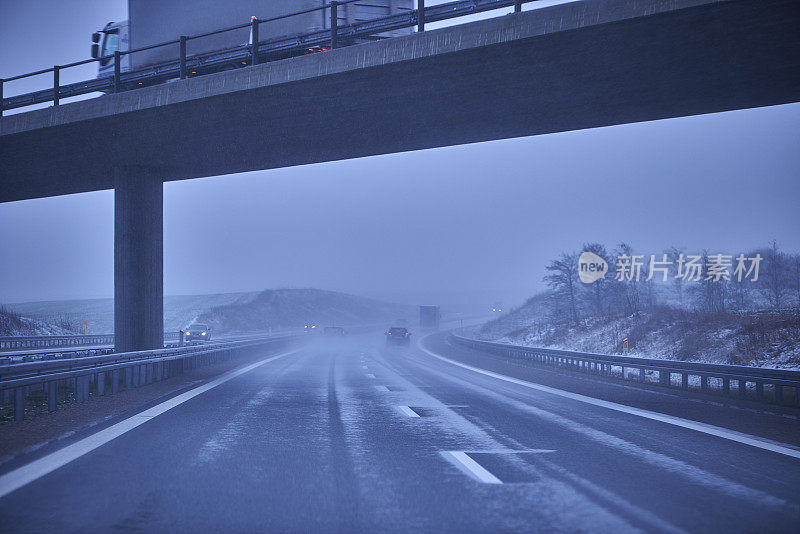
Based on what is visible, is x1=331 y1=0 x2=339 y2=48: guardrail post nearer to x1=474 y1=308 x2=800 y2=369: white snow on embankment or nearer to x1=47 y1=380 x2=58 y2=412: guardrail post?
x1=47 y1=380 x2=58 y2=412: guardrail post

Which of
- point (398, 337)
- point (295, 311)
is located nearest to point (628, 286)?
point (398, 337)

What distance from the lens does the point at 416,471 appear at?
6992 mm

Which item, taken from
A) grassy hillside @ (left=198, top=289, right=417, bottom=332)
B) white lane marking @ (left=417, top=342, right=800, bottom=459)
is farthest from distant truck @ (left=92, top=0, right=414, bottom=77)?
grassy hillside @ (left=198, top=289, right=417, bottom=332)

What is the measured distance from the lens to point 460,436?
9289 millimetres

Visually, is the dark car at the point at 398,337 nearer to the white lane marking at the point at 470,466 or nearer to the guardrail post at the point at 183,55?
the guardrail post at the point at 183,55

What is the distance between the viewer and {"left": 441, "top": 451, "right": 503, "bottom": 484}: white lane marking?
6.57 meters

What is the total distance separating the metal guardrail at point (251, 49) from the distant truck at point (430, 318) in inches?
2908

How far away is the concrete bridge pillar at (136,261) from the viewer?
20.9 meters

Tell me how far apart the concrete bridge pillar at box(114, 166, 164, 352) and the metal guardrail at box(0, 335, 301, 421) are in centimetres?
135

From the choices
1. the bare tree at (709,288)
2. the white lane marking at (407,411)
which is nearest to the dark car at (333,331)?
the bare tree at (709,288)

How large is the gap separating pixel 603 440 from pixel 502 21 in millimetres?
8730

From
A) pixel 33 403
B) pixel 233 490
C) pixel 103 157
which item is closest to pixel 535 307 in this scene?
pixel 103 157

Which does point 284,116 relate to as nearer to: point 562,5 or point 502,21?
point 502,21

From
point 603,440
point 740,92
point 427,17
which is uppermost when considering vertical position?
point 427,17
